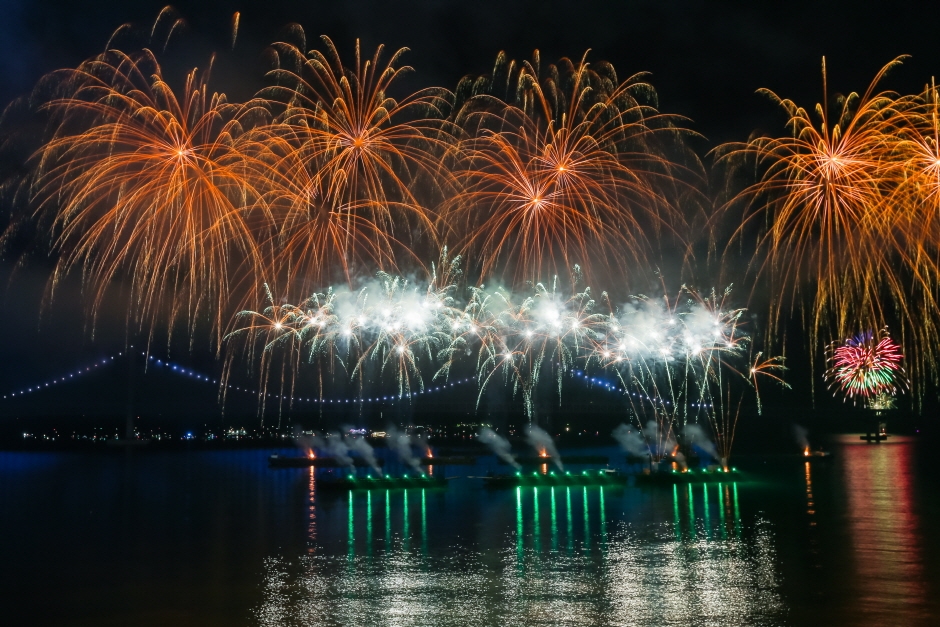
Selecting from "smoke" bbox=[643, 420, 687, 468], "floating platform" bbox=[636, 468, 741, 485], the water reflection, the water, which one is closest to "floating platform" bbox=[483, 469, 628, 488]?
"floating platform" bbox=[636, 468, 741, 485]

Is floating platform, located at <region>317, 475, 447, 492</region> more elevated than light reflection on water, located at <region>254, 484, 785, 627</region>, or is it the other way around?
floating platform, located at <region>317, 475, 447, 492</region>

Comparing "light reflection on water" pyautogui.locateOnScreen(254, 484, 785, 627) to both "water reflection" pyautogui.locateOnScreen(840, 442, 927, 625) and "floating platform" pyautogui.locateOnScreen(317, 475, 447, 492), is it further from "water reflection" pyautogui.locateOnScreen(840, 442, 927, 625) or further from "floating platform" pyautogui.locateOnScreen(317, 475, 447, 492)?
"floating platform" pyautogui.locateOnScreen(317, 475, 447, 492)

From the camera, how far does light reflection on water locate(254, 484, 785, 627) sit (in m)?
12.2

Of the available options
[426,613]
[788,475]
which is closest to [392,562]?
[426,613]

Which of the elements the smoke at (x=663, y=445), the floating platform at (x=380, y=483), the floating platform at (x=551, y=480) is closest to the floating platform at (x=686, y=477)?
the floating platform at (x=551, y=480)

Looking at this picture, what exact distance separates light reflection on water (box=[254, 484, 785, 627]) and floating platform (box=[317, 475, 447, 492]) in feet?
26.0

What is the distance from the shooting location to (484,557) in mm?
17062

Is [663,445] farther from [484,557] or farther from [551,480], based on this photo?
[484,557]

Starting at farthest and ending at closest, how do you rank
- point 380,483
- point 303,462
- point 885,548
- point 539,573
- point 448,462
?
point 303,462
point 448,462
point 380,483
point 885,548
point 539,573

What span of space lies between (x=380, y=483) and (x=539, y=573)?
18.5 metres

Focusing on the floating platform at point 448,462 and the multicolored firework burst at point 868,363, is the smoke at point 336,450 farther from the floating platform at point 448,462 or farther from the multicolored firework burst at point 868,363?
the multicolored firework burst at point 868,363

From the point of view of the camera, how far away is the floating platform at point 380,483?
1287 inches

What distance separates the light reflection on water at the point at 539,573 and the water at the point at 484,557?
6cm

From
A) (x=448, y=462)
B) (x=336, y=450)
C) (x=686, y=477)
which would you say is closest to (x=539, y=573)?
(x=686, y=477)
